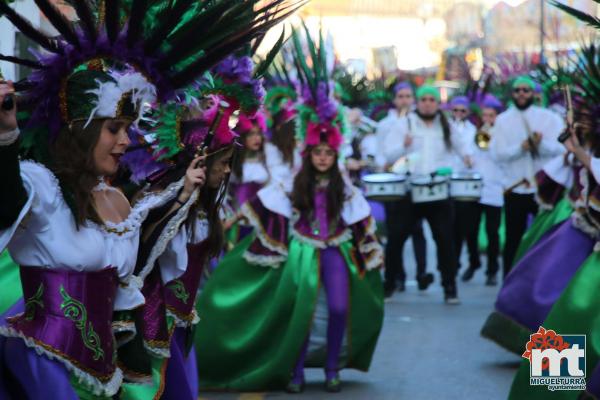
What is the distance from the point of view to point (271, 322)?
8367 millimetres

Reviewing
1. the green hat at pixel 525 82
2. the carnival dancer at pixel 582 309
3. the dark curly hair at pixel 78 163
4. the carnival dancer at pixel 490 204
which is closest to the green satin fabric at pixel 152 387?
the dark curly hair at pixel 78 163

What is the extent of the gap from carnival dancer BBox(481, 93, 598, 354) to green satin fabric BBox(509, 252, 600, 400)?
1043 millimetres

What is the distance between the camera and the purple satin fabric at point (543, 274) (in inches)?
334

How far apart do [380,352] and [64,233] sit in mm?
5672

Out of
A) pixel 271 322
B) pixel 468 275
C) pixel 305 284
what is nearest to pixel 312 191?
pixel 305 284

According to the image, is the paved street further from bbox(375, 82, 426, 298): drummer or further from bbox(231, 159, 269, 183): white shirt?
bbox(231, 159, 269, 183): white shirt

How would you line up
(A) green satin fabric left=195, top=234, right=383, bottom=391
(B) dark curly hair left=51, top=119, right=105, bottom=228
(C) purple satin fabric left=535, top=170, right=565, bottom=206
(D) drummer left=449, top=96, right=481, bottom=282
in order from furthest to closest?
(D) drummer left=449, top=96, right=481, bottom=282 < (C) purple satin fabric left=535, top=170, right=565, bottom=206 < (A) green satin fabric left=195, top=234, right=383, bottom=391 < (B) dark curly hair left=51, top=119, right=105, bottom=228

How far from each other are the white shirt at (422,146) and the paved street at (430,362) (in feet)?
4.47

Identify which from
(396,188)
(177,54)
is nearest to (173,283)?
(177,54)

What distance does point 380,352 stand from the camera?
9758 mm

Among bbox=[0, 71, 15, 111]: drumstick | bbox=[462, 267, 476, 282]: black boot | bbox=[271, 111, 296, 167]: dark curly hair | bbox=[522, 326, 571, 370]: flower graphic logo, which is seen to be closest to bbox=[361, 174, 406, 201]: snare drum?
bbox=[271, 111, 296, 167]: dark curly hair

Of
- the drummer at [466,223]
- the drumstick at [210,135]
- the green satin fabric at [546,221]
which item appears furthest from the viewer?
the drummer at [466,223]

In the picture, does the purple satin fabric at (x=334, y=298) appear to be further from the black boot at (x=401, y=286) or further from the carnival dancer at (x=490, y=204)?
the carnival dancer at (x=490, y=204)

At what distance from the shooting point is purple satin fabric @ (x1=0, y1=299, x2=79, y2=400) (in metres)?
4.28
